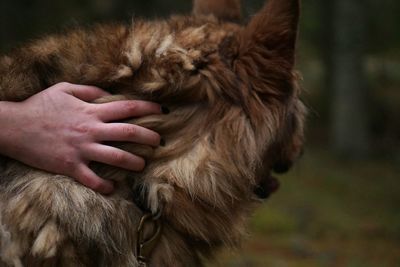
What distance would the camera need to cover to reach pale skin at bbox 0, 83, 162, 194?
2.51 meters

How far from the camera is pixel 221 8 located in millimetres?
3521

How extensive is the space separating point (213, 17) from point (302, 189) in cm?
846

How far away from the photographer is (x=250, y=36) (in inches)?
106

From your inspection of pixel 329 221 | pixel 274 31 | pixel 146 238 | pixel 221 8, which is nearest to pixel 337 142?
pixel 329 221

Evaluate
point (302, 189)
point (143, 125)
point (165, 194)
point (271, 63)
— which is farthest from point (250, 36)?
point (302, 189)

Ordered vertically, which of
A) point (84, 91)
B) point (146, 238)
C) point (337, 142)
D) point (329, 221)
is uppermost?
point (84, 91)

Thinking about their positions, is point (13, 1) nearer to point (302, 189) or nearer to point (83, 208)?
point (302, 189)

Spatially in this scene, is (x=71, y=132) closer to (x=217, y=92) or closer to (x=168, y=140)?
(x=168, y=140)

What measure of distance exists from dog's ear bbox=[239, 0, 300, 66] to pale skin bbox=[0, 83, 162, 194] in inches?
19.8

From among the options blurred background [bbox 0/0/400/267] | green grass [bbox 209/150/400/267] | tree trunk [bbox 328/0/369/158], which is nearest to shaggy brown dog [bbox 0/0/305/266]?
blurred background [bbox 0/0/400/267]

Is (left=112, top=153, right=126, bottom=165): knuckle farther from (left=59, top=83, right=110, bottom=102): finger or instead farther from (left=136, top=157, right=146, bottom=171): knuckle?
(left=59, top=83, right=110, bottom=102): finger

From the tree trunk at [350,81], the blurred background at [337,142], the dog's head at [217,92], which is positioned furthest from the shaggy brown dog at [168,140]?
the tree trunk at [350,81]

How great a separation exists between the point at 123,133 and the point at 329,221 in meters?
7.30

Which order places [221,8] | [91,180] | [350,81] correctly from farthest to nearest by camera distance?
[350,81] < [221,8] < [91,180]
